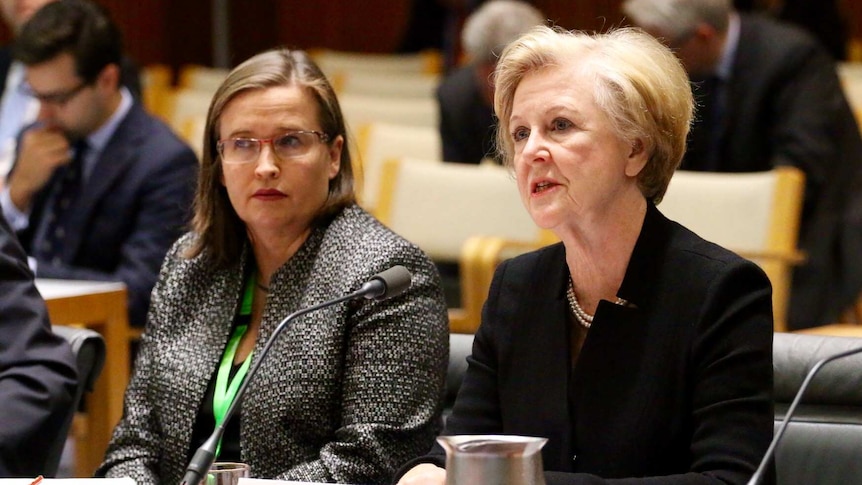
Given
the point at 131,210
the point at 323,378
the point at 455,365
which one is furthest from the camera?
the point at 131,210

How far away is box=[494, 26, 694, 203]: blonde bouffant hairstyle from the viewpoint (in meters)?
2.05

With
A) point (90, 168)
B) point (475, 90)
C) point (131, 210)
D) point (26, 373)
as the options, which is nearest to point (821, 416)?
point (26, 373)

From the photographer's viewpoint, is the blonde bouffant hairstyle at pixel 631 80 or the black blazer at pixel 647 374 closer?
the black blazer at pixel 647 374

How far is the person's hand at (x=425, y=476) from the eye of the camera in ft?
6.33

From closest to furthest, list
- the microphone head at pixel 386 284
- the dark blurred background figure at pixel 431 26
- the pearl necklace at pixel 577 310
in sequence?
the microphone head at pixel 386 284 < the pearl necklace at pixel 577 310 < the dark blurred background figure at pixel 431 26

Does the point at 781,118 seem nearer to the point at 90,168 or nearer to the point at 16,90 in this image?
the point at 90,168

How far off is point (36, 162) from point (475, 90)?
2.11m

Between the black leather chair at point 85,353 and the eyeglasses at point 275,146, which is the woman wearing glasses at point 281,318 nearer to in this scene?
the eyeglasses at point 275,146

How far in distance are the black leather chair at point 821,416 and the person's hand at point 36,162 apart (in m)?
2.68

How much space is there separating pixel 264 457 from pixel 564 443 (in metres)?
0.62

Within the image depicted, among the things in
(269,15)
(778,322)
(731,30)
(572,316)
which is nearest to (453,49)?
(269,15)

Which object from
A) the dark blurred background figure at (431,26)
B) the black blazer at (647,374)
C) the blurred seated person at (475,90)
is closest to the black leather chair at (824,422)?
the black blazer at (647,374)

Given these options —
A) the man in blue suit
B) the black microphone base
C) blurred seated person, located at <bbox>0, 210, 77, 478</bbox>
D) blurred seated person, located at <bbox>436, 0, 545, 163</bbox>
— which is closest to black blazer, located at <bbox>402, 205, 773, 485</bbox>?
the black microphone base

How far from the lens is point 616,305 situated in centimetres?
209
